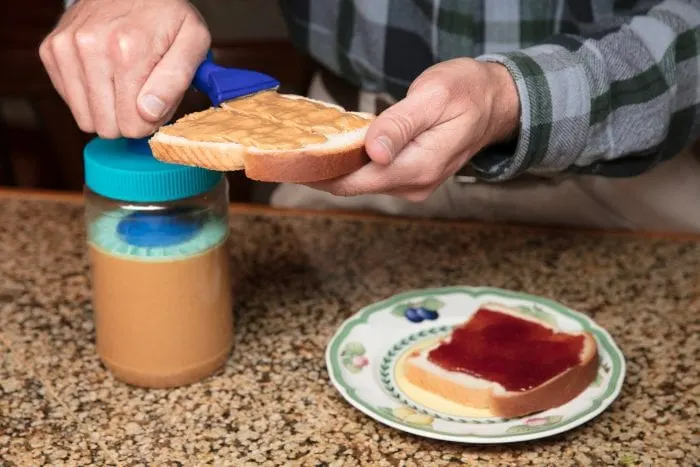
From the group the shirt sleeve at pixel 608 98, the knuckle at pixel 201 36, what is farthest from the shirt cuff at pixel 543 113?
the knuckle at pixel 201 36

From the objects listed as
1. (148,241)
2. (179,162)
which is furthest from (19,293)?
(179,162)

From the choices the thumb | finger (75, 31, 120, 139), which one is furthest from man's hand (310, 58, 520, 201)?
finger (75, 31, 120, 139)

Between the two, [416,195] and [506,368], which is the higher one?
[416,195]

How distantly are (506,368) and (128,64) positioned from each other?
22.8 inches

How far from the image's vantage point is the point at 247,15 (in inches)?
121

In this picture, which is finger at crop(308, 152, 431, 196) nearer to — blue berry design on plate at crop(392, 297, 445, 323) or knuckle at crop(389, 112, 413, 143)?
knuckle at crop(389, 112, 413, 143)

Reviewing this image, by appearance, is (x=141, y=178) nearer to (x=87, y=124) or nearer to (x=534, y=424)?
(x=87, y=124)

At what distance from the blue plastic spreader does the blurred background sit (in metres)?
1.41

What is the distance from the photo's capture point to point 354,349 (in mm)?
1255

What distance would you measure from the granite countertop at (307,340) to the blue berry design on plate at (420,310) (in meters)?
0.08

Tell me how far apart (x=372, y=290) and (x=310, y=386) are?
0.87 ft

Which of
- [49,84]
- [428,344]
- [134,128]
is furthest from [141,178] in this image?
[49,84]

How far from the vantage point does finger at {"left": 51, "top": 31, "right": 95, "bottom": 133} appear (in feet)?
3.92

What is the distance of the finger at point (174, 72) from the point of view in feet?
3.79
